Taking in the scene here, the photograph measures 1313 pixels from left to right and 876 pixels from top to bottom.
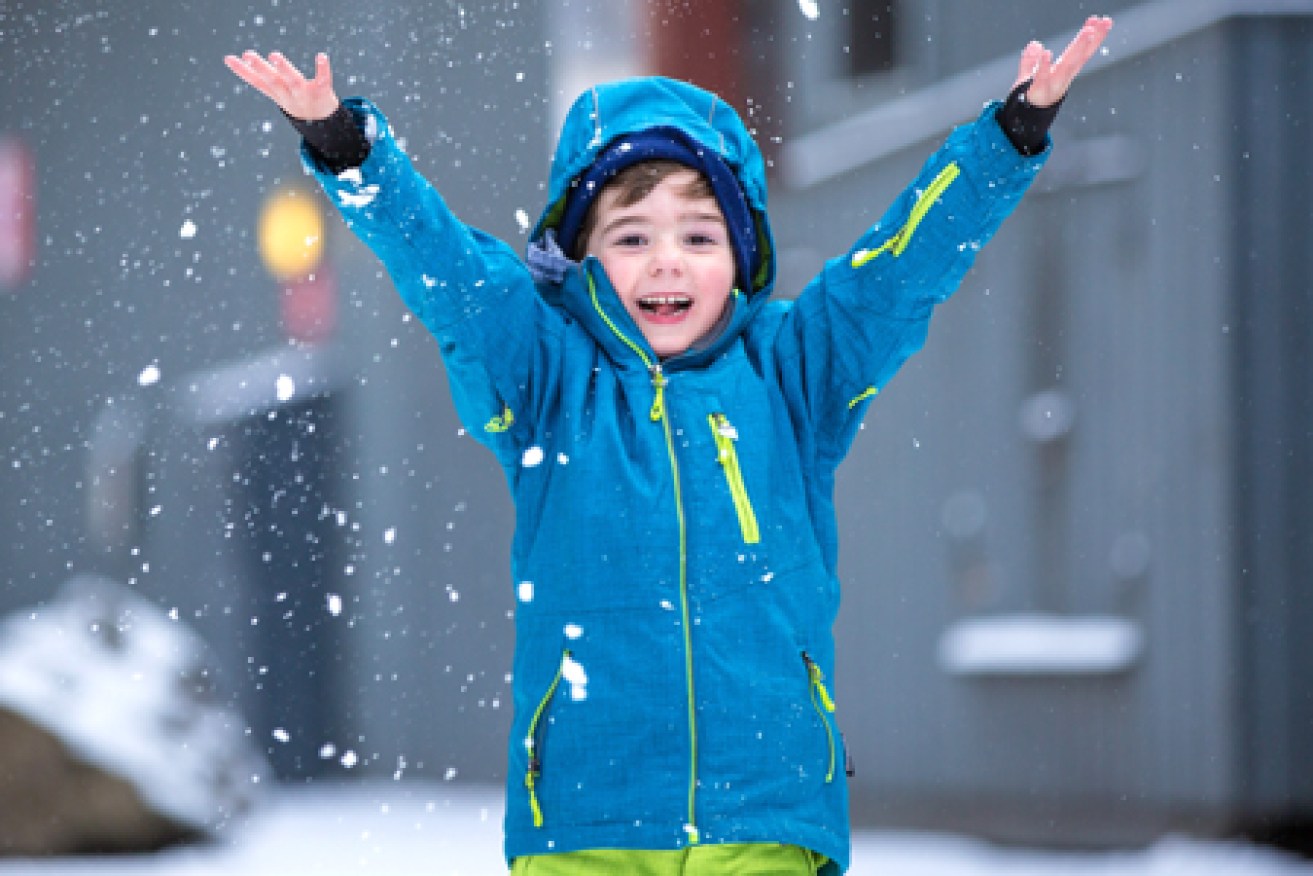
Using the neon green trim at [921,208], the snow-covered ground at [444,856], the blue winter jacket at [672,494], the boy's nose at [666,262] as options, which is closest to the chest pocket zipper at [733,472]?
the blue winter jacket at [672,494]

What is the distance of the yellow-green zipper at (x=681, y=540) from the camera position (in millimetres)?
2100

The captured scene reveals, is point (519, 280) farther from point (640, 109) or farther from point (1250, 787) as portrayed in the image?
point (1250, 787)

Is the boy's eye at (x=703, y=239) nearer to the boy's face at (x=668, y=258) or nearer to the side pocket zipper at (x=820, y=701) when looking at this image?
the boy's face at (x=668, y=258)

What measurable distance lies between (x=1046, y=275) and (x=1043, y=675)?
1.32 metres

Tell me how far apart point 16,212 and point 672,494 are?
524 cm

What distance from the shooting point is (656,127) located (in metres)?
2.43

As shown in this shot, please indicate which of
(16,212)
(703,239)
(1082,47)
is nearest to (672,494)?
(703,239)

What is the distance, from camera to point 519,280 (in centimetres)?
225

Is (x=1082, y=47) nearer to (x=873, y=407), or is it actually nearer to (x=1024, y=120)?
(x=1024, y=120)

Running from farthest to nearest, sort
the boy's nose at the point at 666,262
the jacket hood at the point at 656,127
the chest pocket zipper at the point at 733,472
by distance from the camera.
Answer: the jacket hood at the point at 656,127 → the boy's nose at the point at 666,262 → the chest pocket zipper at the point at 733,472

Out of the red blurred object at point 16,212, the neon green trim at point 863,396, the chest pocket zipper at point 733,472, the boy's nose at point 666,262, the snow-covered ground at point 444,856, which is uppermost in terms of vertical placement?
the red blurred object at point 16,212

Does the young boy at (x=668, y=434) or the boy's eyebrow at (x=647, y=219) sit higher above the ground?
the boy's eyebrow at (x=647, y=219)

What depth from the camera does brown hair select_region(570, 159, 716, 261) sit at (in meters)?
2.40

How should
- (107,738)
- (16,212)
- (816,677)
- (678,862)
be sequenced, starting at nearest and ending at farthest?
(678,862), (816,677), (107,738), (16,212)
